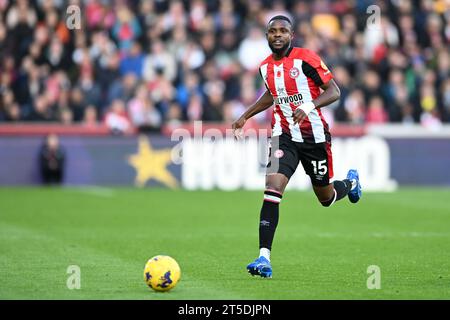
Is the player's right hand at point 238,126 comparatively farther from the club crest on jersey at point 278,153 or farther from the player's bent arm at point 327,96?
the player's bent arm at point 327,96

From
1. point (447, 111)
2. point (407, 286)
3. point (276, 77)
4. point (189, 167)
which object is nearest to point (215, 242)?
point (276, 77)

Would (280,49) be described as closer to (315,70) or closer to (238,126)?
(315,70)

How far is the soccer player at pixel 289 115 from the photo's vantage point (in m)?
9.37

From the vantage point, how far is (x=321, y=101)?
934 cm

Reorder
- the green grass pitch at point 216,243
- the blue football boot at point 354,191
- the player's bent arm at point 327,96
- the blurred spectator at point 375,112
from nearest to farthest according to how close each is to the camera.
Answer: the green grass pitch at point 216,243 → the player's bent arm at point 327,96 → the blue football boot at point 354,191 → the blurred spectator at point 375,112

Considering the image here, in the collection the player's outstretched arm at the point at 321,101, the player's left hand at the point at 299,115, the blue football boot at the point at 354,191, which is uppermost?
the player's outstretched arm at the point at 321,101

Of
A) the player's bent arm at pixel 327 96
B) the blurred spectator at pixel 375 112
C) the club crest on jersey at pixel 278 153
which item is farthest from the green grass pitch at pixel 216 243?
the blurred spectator at pixel 375 112

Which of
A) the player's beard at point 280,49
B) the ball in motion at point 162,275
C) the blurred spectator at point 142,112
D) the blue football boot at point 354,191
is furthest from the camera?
the blurred spectator at point 142,112

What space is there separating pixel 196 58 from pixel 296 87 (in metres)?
13.6

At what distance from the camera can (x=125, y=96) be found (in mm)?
21875

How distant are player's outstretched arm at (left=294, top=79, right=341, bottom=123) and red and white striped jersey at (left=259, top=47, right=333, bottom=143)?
2.8 inches

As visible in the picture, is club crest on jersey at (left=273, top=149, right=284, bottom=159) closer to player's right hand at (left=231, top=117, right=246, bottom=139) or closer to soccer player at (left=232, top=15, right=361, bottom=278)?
soccer player at (left=232, top=15, right=361, bottom=278)

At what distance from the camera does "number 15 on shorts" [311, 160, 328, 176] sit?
9.89m

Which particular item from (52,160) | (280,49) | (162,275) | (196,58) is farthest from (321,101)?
(196,58)
